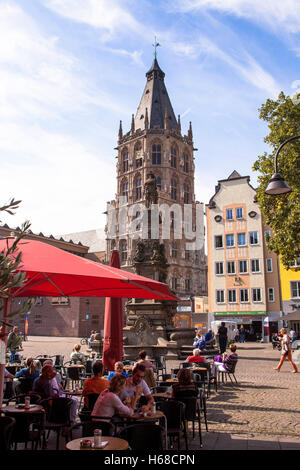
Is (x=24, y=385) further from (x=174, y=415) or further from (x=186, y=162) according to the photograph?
(x=186, y=162)

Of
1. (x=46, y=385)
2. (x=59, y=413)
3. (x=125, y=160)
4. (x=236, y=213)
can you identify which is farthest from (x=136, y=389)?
(x=125, y=160)

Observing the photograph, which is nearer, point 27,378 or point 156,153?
point 27,378

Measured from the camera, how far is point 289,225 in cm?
1712

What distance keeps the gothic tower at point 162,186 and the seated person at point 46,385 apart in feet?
214

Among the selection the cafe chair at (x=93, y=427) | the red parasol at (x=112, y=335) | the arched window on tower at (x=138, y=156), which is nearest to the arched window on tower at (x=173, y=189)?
the arched window on tower at (x=138, y=156)

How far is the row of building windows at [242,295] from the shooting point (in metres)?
39.2

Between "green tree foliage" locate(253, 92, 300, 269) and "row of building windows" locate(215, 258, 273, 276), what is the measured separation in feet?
71.2

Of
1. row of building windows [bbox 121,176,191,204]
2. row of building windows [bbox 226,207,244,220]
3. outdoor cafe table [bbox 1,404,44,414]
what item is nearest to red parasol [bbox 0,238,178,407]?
outdoor cafe table [bbox 1,404,44,414]

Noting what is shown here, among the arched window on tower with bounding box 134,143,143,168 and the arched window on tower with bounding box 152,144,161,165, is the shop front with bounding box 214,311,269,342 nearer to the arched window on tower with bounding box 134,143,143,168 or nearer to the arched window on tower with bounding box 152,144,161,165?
the arched window on tower with bounding box 152,144,161,165

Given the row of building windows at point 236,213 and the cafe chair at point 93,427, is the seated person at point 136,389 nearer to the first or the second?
the cafe chair at point 93,427

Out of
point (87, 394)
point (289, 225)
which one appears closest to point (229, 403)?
point (87, 394)

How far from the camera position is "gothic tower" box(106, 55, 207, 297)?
75.9 meters

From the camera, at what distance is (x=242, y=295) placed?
40562 millimetres

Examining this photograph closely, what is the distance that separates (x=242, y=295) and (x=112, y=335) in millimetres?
32295
